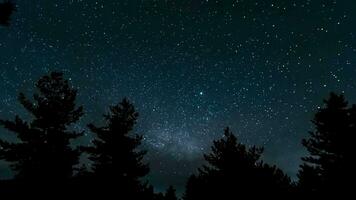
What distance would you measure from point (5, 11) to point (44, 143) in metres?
13.4

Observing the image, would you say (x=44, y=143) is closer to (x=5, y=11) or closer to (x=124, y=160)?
(x=124, y=160)

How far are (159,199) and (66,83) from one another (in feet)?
29.6

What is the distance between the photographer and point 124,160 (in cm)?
1878

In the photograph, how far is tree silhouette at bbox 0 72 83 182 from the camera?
57.0ft

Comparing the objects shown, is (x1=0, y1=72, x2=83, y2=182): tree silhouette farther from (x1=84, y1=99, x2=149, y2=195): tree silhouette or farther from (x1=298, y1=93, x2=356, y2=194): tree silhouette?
(x1=298, y1=93, x2=356, y2=194): tree silhouette

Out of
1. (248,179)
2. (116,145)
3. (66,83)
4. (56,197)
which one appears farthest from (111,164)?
(248,179)

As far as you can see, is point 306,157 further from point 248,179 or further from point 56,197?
point 56,197

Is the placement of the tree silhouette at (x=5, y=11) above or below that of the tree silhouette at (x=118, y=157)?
below

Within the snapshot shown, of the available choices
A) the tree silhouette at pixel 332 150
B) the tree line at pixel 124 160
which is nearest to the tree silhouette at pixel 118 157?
the tree line at pixel 124 160

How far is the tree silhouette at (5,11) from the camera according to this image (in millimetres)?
5789

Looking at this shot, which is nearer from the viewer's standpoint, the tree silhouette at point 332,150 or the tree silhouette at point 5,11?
the tree silhouette at point 5,11

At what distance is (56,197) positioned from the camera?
1730 centimetres

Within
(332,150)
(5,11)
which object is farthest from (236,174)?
(5,11)

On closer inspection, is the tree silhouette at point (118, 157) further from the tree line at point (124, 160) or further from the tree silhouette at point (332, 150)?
the tree silhouette at point (332, 150)
